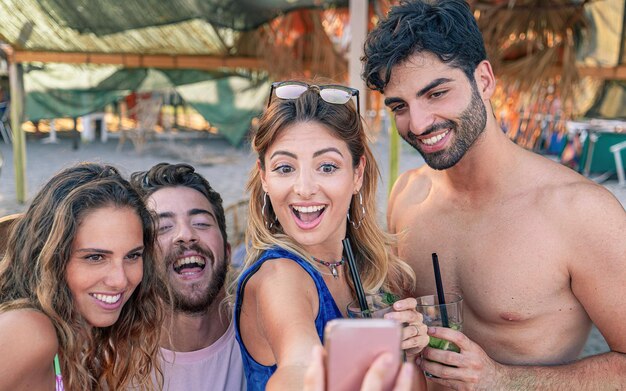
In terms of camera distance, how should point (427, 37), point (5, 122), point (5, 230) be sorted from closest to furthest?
1. point (427, 37)
2. point (5, 230)
3. point (5, 122)

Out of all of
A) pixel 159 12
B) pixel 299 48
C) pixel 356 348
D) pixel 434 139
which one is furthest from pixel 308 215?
pixel 159 12

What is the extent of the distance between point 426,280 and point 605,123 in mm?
10903

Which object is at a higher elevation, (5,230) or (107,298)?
(5,230)

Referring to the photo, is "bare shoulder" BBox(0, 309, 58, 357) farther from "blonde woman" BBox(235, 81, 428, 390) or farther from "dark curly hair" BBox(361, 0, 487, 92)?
"dark curly hair" BBox(361, 0, 487, 92)

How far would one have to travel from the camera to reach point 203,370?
2240 mm

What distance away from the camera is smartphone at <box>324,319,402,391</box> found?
73cm

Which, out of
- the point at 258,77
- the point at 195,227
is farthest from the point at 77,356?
the point at 258,77

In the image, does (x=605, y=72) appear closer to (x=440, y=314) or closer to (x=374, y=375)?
(x=440, y=314)

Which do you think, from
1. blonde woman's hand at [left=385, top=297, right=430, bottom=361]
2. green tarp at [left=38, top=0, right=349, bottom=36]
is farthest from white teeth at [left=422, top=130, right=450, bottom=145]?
green tarp at [left=38, top=0, right=349, bottom=36]

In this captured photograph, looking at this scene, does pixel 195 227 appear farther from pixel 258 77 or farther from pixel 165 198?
pixel 258 77

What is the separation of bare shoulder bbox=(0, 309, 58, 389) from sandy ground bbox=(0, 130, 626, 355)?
7.85 m

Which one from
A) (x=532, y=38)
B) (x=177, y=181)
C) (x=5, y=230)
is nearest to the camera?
(x=5, y=230)

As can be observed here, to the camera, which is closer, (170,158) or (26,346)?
(26,346)

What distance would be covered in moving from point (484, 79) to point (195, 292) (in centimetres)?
130
